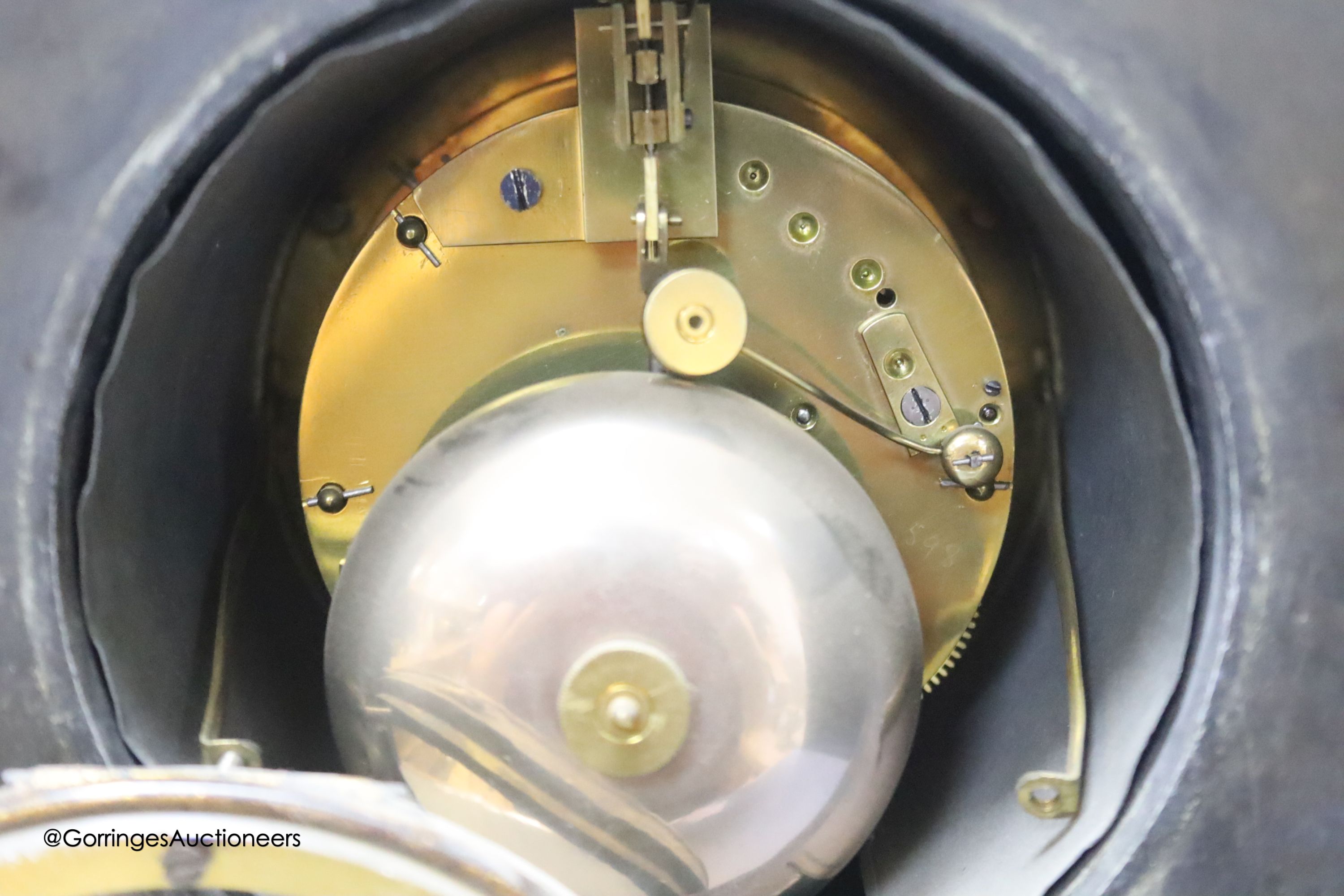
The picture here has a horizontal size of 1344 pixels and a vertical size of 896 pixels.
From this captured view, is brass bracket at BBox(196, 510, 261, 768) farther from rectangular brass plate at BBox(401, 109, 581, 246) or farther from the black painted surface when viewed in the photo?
rectangular brass plate at BBox(401, 109, 581, 246)

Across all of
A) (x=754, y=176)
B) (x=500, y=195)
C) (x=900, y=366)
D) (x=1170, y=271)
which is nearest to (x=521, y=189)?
(x=500, y=195)

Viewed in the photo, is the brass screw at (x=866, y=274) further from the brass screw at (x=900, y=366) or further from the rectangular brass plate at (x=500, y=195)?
the rectangular brass plate at (x=500, y=195)

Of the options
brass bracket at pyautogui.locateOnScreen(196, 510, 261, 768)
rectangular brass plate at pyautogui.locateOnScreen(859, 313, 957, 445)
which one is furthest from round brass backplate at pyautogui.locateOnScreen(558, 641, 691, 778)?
rectangular brass plate at pyautogui.locateOnScreen(859, 313, 957, 445)

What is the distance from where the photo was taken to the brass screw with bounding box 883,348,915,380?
2.34ft

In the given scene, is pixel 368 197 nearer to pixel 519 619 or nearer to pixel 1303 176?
pixel 519 619

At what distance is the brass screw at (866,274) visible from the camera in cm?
70

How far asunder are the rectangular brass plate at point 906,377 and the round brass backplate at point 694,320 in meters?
0.15

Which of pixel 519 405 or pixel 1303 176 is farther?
pixel 519 405

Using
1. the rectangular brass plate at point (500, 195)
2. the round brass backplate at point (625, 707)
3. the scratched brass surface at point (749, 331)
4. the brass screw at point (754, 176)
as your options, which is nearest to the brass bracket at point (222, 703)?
the scratched brass surface at point (749, 331)

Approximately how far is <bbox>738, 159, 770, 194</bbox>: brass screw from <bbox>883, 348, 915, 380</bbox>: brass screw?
0.49 feet

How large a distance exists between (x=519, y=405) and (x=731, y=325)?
0.43 feet

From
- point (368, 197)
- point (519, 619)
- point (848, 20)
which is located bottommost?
point (519, 619)

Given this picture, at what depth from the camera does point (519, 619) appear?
528mm

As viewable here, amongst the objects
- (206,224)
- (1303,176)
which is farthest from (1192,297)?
(206,224)
